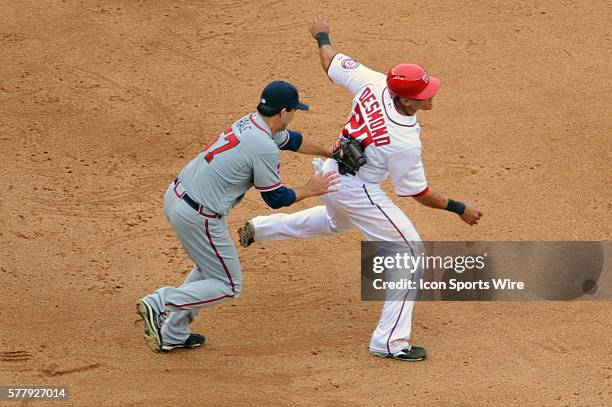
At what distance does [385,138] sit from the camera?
7699 mm

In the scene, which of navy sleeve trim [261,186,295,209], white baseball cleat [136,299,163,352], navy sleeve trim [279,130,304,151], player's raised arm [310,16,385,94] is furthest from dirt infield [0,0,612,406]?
player's raised arm [310,16,385,94]

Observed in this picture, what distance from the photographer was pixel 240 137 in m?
7.33

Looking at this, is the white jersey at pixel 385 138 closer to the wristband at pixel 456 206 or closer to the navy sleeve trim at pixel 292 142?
the wristband at pixel 456 206

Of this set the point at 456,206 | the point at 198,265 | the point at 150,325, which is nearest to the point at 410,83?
the point at 456,206

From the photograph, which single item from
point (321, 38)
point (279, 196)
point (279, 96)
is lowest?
point (279, 196)

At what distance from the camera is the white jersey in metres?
7.66

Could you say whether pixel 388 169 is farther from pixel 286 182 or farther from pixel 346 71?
pixel 286 182

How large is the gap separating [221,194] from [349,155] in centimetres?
110

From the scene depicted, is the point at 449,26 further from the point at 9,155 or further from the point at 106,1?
the point at 9,155

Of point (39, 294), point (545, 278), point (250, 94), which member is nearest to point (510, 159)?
point (545, 278)

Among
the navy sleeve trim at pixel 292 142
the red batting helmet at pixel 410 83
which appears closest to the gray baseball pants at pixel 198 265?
the navy sleeve trim at pixel 292 142

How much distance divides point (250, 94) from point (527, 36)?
11.8 ft

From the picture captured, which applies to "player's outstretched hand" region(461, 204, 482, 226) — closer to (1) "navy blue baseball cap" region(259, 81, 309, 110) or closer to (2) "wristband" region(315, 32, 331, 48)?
(1) "navy blue baseball cap" region(259, 81, 309, 110)

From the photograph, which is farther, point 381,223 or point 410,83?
point 381,223
